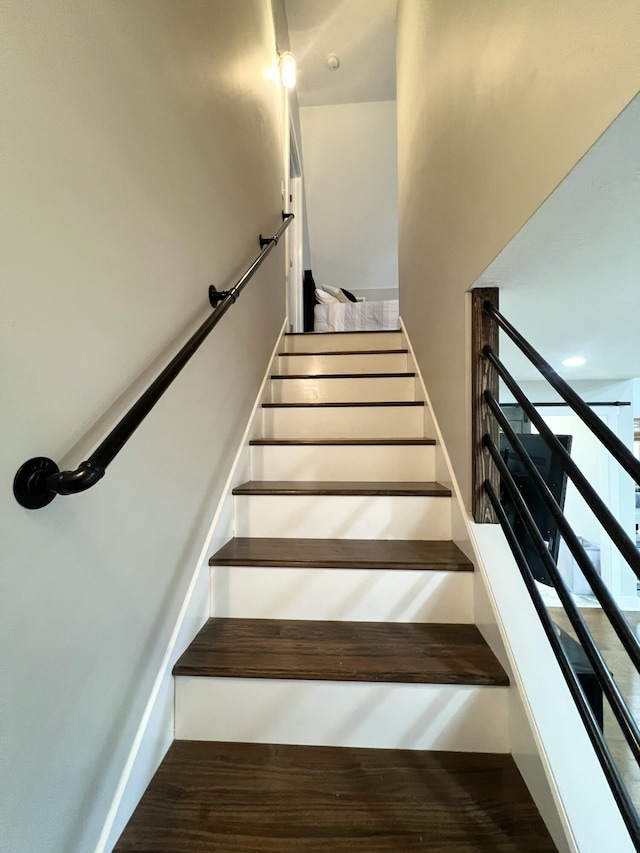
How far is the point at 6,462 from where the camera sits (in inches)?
20.0

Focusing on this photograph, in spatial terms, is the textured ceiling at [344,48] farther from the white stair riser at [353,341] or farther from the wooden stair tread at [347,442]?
the wooden stair tread at [347,442]

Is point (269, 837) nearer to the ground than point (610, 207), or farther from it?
nearer to the ground

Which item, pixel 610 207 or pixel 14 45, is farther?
pixel 610 207

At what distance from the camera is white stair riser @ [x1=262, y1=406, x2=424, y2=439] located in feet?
6.08

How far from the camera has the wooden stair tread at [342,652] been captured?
892 mm

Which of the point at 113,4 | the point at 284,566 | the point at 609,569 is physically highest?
the point at 113,4

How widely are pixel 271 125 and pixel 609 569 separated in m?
4.51

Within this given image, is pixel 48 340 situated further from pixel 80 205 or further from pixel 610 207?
pixel 610 207

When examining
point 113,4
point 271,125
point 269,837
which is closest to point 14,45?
point 113,4

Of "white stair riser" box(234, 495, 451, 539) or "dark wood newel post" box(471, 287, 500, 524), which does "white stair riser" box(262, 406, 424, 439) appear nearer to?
"white stair riser" box(234, 495, 451, 539)

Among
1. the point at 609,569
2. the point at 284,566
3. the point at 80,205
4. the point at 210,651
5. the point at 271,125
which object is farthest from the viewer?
the point at 609,569

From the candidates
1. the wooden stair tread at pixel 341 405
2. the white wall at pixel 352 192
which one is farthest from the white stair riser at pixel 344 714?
the white wall at pixel 352 192

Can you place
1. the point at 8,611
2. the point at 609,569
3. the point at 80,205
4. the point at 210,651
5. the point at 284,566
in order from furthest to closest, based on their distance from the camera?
1. the point at 609,569
2. the point at 284,566
3. the point at 210,651
4. the point at 80,205
5. the point at 8,611

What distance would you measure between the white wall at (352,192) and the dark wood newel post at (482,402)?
3.96 metres
